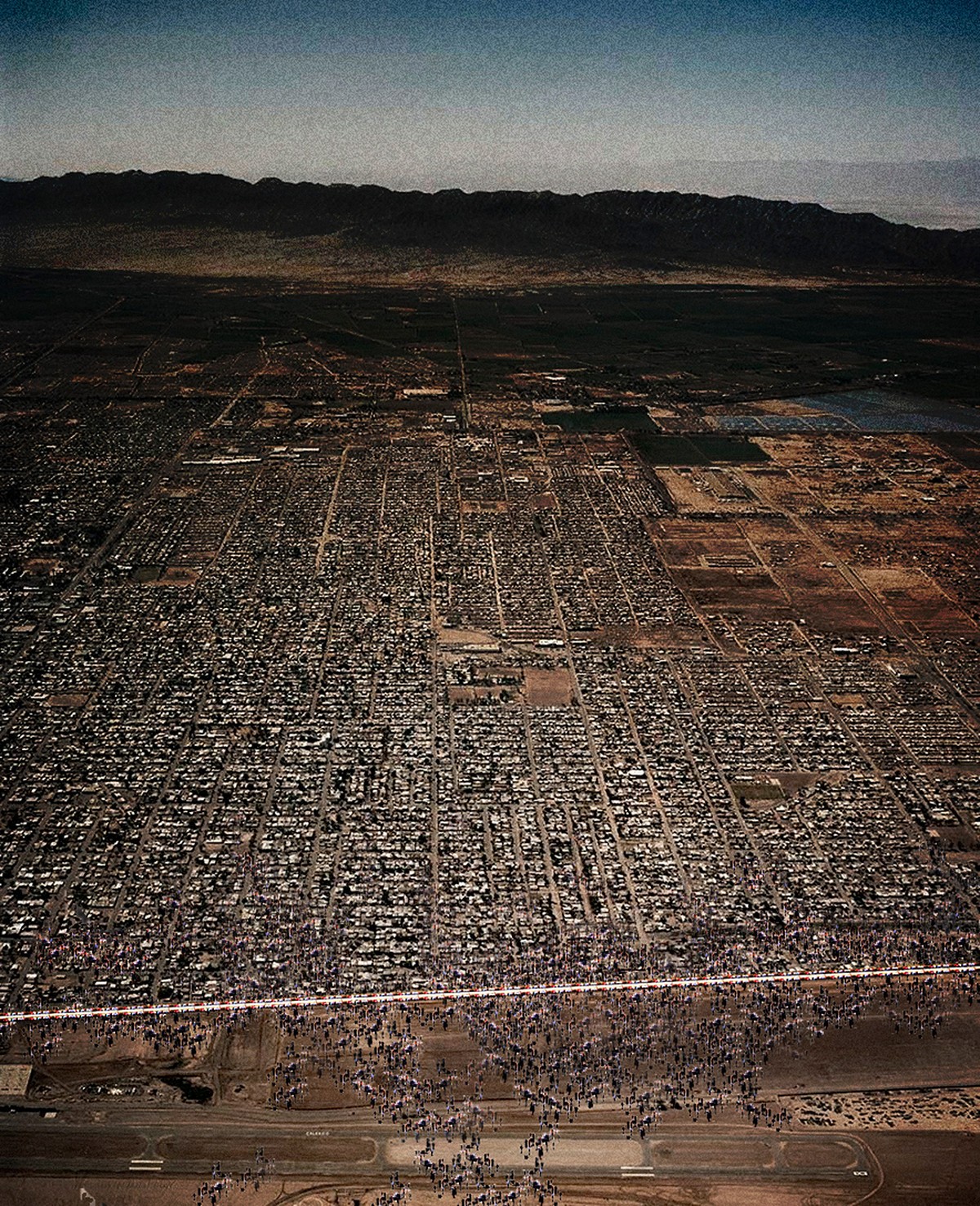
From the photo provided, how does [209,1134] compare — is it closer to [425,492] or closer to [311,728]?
[311,728]

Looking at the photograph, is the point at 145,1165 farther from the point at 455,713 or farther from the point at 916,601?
the point at 916,601

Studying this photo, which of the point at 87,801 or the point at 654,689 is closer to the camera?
the point at 87,801

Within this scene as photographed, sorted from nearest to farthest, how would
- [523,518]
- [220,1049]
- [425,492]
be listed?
1. [220,1049]
2. [523,518]
3. [425,492]

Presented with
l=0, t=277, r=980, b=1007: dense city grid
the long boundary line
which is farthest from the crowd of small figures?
l=0, t=277, r=980, b=1007: dense city grid

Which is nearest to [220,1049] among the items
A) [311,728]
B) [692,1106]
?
[692,1106]

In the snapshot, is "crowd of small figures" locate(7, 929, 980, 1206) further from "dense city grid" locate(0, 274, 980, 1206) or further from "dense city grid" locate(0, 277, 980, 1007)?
"dense city grid" locate(0, 277, 980, 1007)

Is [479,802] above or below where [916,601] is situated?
below

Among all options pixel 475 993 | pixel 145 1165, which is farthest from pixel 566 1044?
pixel 145 1165
